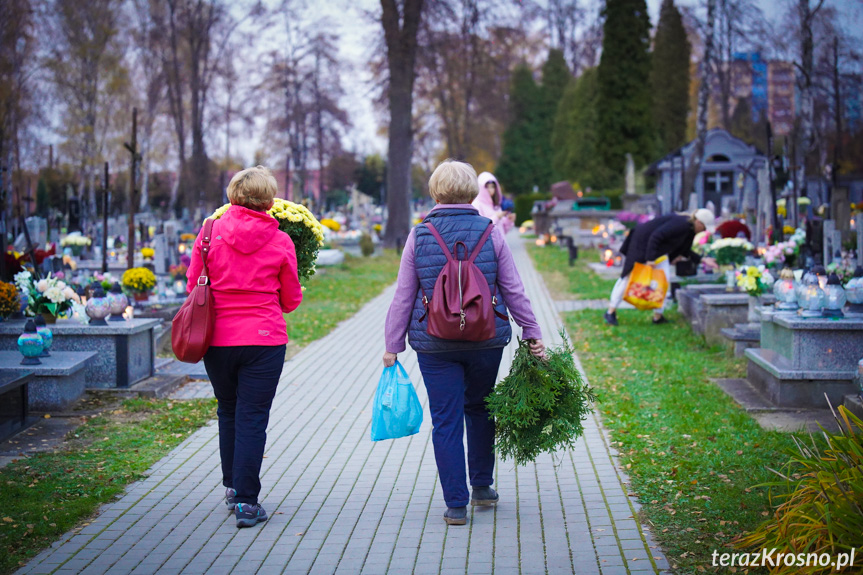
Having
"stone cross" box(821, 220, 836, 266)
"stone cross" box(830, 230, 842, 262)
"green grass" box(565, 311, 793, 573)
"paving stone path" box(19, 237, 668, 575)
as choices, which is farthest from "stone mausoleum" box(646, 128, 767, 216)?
"paving stone path" box(19, 237, 668, 575)

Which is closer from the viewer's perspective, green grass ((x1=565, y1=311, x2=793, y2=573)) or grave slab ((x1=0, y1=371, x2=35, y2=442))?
green grass ((x1=565, y1=311, x2=793, y2=573))

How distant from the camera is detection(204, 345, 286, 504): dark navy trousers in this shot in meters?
4.74

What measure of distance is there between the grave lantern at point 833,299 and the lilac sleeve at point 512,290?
3.51 meters

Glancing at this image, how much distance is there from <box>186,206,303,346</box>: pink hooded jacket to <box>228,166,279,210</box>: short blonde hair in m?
0.05

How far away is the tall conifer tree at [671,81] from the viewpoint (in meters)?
53.5

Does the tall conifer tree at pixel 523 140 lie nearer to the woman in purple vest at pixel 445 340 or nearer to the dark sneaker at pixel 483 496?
the dark sneaker at pixel 483 496

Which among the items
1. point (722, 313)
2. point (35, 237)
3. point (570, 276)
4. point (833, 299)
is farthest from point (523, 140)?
point (833, 299)

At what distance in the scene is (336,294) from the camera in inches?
750

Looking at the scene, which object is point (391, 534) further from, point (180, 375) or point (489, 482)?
point (180, 375)

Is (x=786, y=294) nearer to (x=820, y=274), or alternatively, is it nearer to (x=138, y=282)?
(x=820, y=274)

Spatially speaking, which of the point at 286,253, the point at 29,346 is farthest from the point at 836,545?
the point at 29,346

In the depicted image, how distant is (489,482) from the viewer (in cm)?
505

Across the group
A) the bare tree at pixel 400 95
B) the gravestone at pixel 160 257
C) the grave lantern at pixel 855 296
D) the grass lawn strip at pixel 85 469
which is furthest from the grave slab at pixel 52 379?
the bare tree at pixel 400 95

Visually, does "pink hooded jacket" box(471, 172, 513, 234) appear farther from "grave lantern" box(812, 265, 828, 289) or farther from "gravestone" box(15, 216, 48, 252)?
"gravestone" box(15, 216, 48, 252)
